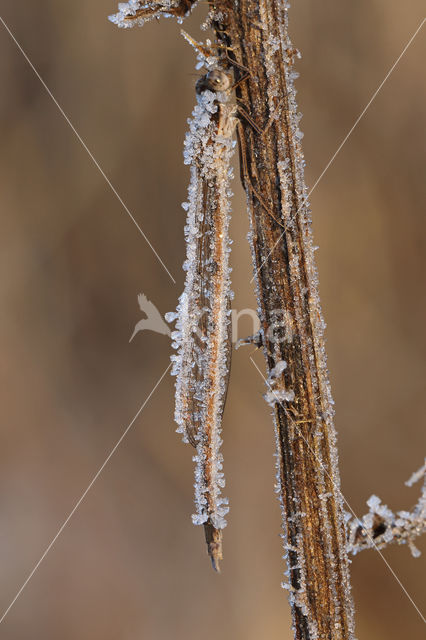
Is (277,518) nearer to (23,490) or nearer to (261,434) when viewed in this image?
(261,434)

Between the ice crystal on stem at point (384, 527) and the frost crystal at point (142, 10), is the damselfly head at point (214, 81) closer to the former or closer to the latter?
the frost crystal at point (142, 10)

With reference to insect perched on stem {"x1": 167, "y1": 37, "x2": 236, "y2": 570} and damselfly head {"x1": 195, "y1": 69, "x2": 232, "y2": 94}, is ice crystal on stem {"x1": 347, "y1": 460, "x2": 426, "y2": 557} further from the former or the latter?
damselfly head {"x1": 195, "y1": 69, "x2": 232, "y2": 94}

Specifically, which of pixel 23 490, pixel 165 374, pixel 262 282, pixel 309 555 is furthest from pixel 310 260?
pixel 23 490

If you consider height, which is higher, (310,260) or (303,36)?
(303,36)

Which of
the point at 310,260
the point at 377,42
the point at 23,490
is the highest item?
the point at 377,42

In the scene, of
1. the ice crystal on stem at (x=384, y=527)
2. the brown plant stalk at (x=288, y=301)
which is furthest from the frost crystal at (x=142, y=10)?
the ice crystal on stem at (x=384, y=527)

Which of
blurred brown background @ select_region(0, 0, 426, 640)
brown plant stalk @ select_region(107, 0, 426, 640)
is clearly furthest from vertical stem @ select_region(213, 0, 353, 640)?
blurred brown background @ select_region(0, 0, 426, 640)
